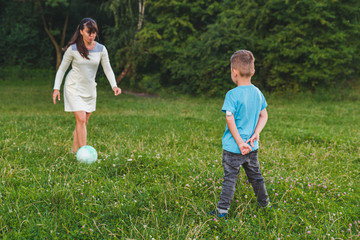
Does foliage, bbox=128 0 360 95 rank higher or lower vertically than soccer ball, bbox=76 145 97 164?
higher

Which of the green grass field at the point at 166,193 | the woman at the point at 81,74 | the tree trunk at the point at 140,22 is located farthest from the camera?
the tree trunk at the point at 140,22

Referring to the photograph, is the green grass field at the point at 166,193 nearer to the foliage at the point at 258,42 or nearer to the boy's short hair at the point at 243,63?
the boy's short hair at the point at 243,63

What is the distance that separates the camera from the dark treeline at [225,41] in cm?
1759

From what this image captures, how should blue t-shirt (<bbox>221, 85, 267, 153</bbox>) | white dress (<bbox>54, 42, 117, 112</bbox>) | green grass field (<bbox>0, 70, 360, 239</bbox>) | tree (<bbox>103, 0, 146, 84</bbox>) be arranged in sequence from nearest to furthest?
green grass field (<bbox>0, 70, 360, 239</bbox>)
blue t-shirt (<bbox>221, 85, 267, 153</bbox>)
white dress (<bbox>54, 42, 117, 112</bbox>)
tree (<bbox>103, 0, 146, 84</bbox>)

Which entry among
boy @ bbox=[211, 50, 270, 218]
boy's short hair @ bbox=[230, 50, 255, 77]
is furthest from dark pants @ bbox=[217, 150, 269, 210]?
boy's short hair @ bbox=[230, 50, 255, 77]

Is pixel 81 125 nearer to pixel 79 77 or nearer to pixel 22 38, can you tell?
pixel 79 77

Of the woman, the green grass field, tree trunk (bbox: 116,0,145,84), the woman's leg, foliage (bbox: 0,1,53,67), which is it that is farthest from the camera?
foliage (bbox: 0,1,53,67)

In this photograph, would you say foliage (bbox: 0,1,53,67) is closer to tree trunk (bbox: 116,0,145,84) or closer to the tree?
the tree

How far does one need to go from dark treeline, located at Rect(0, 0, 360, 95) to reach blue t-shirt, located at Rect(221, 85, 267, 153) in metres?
15.1

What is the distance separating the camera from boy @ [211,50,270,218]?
3.51 metres

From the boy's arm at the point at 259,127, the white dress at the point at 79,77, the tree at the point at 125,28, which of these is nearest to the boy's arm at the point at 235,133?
the boy's arm at the point at 259,127

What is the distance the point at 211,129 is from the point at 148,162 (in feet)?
14.4

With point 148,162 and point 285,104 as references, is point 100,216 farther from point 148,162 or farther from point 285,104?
point 285,104

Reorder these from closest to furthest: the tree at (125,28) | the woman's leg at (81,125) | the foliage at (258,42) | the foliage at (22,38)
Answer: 1. the woman's leg at (81,125)
2. the foliage at (258,42)
3. the tree at (125,28)
4. the foliage at (22,38)
